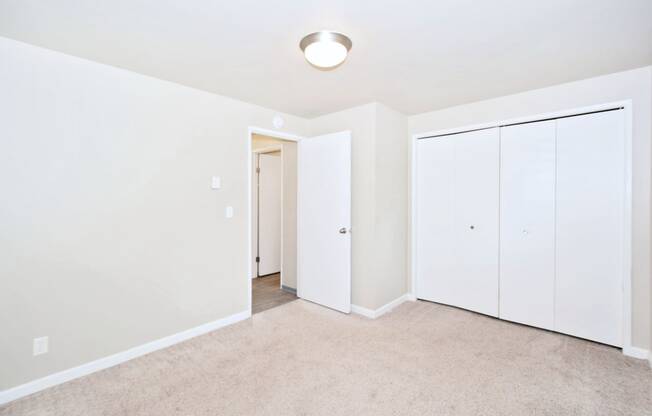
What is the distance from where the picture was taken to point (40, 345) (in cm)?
208

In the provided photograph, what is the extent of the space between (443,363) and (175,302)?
2266 mm

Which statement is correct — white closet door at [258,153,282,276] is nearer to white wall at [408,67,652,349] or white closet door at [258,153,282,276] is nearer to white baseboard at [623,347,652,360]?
white wall at [408,67,652,349]

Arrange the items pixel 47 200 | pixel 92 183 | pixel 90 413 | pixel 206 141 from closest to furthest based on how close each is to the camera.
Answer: pixel 90 413 → pixel 47 200 → pixel 92 183 → pixel 206 141

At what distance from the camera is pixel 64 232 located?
2.16m

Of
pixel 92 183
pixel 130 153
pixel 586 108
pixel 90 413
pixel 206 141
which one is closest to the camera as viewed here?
pixel 90 413

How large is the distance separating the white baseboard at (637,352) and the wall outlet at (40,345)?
4.33 m

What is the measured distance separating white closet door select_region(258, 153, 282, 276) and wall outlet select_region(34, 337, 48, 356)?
3042 millimetres

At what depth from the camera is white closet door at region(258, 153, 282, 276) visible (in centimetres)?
506

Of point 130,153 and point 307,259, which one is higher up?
point 130,153

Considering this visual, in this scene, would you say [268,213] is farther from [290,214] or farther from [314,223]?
[314,223]

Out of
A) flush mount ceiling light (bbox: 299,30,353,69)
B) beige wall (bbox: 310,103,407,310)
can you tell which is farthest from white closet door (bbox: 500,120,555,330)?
flush mount ceiling light (bbox: 299,30,353,69)

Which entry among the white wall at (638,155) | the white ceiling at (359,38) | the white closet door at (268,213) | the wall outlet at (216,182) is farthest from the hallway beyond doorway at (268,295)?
the white wall at (638,155)

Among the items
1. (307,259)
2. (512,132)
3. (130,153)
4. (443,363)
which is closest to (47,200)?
(130,153)

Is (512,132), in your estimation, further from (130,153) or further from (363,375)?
(130,153)
